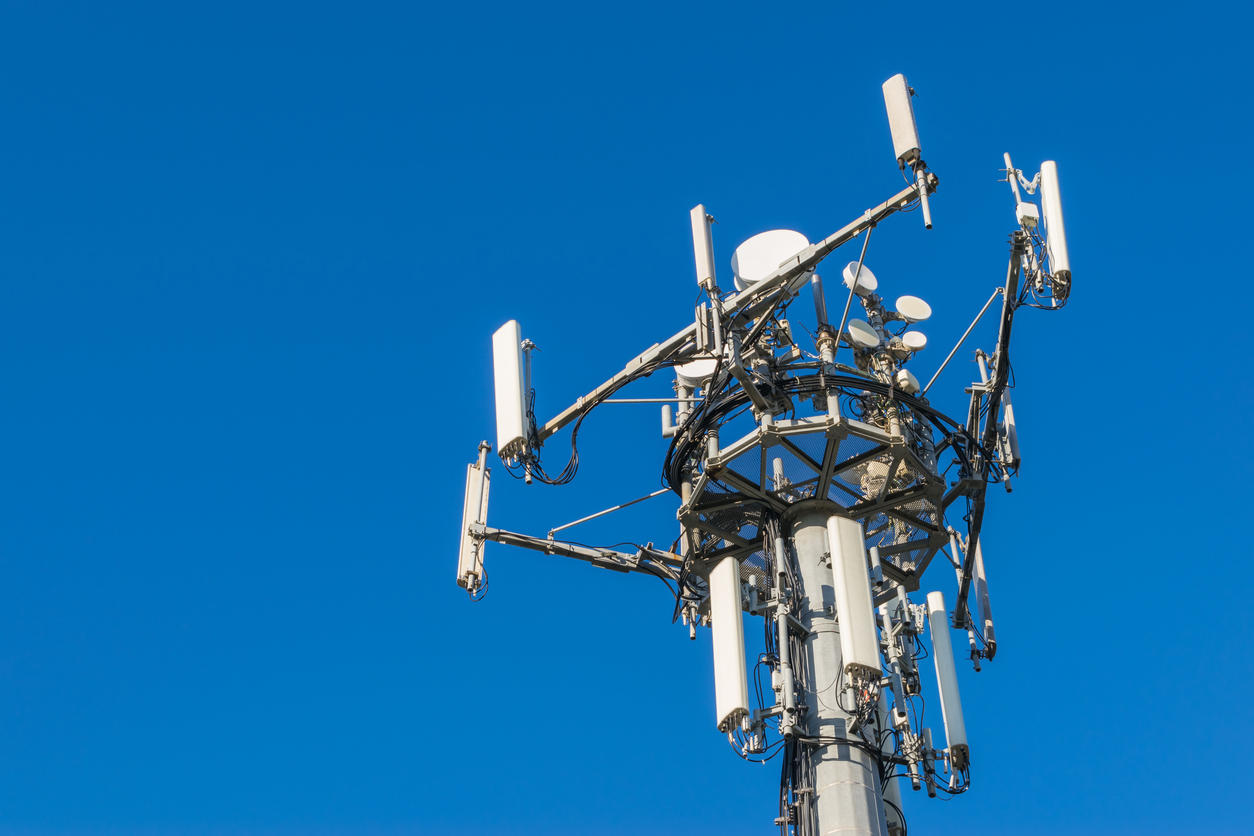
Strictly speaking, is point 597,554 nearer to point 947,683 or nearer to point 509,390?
point 509,390

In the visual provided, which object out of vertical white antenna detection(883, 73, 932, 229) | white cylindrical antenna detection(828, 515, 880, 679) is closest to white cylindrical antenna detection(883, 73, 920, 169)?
vertical white antenna detection(883, 73, 932, 229)

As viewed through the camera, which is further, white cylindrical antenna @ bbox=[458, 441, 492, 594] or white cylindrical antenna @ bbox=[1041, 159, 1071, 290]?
white cylindrical antenna @ bbox=[458, 441, 492, 594]

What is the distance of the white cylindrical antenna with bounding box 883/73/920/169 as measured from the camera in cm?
2280

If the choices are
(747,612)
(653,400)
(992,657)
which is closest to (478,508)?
(653,400)

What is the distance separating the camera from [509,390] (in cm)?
2527

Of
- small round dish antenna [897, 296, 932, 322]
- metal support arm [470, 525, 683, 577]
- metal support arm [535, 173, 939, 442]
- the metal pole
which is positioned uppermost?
small round dish antenna [897, 296, 932, 322]

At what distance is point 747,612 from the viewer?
79.4 ft

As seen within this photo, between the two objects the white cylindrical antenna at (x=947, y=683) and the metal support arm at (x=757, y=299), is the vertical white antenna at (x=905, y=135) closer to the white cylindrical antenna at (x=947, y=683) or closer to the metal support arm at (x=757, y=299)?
the metal support arm at (x=757, y=299)

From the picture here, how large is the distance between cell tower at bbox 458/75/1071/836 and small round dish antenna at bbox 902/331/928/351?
0.03 metres

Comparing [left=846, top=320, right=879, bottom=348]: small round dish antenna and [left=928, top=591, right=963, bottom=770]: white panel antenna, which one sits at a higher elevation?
[left=846, top=320, right=879, bottom=348]: small round dish antenna

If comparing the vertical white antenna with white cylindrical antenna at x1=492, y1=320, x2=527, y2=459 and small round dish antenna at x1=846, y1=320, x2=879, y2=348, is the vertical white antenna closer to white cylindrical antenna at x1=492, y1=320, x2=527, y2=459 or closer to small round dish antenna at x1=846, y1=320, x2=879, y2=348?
small round dish antenna at x1=846, y1=320, x2=879, y2=348

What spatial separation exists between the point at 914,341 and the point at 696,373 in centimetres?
435

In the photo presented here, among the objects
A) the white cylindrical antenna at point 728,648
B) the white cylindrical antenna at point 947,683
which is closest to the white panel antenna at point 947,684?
the white cylindrical antenna at point 947,683

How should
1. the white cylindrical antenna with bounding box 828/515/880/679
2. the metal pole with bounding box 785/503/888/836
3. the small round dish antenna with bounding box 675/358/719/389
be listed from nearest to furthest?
the metal pole with bounding box 785/503/888/836 → the white cylindrical antenna with bounding box 828/515/880/679 → the small round dish antenna with bounding box 675/358/719/389
